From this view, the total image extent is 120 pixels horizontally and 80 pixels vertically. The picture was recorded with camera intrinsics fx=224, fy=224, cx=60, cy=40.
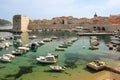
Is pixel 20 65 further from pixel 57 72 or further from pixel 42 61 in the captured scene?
pixel 57 72

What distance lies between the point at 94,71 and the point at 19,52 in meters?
13.9

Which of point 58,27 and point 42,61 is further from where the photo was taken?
point 58,27

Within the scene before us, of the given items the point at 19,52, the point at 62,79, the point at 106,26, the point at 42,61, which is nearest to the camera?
the point at 62,79

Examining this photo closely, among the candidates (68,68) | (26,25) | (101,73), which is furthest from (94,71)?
(26,25)

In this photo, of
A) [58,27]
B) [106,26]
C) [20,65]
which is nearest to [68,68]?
[20,65]

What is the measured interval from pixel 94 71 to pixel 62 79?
425 centimetres

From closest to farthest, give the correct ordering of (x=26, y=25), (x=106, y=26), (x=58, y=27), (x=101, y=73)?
(x=101, y=73) < (x=106, y=26) < (x=26, y=25) < (x=58, y=27)

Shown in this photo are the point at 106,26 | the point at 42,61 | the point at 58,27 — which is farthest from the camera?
the point at 58,27

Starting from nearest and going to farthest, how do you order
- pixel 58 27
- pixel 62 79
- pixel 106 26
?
pixel 62 79 < pixel 106 26 < pixel 58 27

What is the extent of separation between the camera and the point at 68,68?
2508 centimetres

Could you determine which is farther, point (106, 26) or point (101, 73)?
point (106, 26)

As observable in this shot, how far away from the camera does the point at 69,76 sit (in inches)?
866

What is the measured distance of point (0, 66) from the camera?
2575 centimetres

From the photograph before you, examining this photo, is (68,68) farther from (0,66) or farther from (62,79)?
(0,66)
